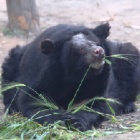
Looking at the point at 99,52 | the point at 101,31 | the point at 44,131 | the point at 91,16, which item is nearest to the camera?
the point at 44,131

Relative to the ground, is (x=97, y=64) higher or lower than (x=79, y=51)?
lower

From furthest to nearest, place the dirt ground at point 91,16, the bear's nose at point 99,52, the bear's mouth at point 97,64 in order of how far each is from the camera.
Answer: the dirt ground at point 91,16 → the bear's mouth at point 97,64 → the bear's nose at point 99,52

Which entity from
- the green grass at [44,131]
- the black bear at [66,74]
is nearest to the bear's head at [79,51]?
the black bear at [66,74]

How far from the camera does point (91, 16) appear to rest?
48.6 ft

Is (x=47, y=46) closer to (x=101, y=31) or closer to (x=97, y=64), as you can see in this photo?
(x=97, y=64)

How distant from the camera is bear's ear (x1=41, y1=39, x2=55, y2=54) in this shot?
634 cm

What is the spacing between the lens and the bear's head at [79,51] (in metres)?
6.15

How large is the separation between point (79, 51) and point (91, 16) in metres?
8.65

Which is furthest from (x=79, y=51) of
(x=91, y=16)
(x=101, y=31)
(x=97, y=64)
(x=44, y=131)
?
(x=91, y=16)

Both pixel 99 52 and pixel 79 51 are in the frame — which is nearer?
pixel 99 52

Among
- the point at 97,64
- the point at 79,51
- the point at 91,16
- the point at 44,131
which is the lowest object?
the point at 91,16

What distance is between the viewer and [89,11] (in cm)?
1547

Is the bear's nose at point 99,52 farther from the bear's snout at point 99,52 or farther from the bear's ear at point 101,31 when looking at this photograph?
the bear's ear at point 101,31

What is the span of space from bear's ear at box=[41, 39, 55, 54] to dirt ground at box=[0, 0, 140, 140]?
4.61 metres
